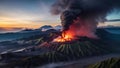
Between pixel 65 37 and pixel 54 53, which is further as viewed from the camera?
pixel 65 37

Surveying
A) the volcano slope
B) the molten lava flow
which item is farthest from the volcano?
the molten lava flow

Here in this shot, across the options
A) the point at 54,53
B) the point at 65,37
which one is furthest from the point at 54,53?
the point at 65,37

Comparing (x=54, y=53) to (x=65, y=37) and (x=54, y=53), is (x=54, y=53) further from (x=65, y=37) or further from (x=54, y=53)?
(x=65, y=37)

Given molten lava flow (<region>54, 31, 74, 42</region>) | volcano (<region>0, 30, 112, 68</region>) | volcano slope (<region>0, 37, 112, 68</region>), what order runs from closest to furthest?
volcano slope (<region>0, 37, 112, 68</region>)
volcano (<region>0, 30, 112, 68</region>)
molten lava flow (<region>54, 31, 74, 42</region>)

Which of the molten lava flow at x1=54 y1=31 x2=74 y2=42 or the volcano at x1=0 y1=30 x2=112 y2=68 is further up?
the molten lava flow at x1=54 y1=31 x2=74 y2=42

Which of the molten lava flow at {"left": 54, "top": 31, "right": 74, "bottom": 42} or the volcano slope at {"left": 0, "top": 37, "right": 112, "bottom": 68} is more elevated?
the molten lava flow at {"left": 54, "top": 31, "right": 74, "bottom": 42}

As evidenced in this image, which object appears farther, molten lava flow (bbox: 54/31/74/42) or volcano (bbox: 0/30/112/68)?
molten lava flow (bbox: 54/31/74/42)

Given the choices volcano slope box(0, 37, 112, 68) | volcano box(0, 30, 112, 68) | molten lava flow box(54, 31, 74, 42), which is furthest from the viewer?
molten lava flow box(54, 31, 74, 42)

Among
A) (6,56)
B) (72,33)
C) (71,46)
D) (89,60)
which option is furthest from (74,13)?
(6,56)

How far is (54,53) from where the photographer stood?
57625 mm

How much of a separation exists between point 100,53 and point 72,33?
1557 centimetres

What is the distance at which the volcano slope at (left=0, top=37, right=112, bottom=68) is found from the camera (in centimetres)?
5047

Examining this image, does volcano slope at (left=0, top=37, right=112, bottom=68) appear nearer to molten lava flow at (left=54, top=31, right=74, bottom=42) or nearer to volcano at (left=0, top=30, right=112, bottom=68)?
volcano at (left=0, top=30, right=112, bottom=68)

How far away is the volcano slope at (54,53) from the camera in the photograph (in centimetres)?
5047
